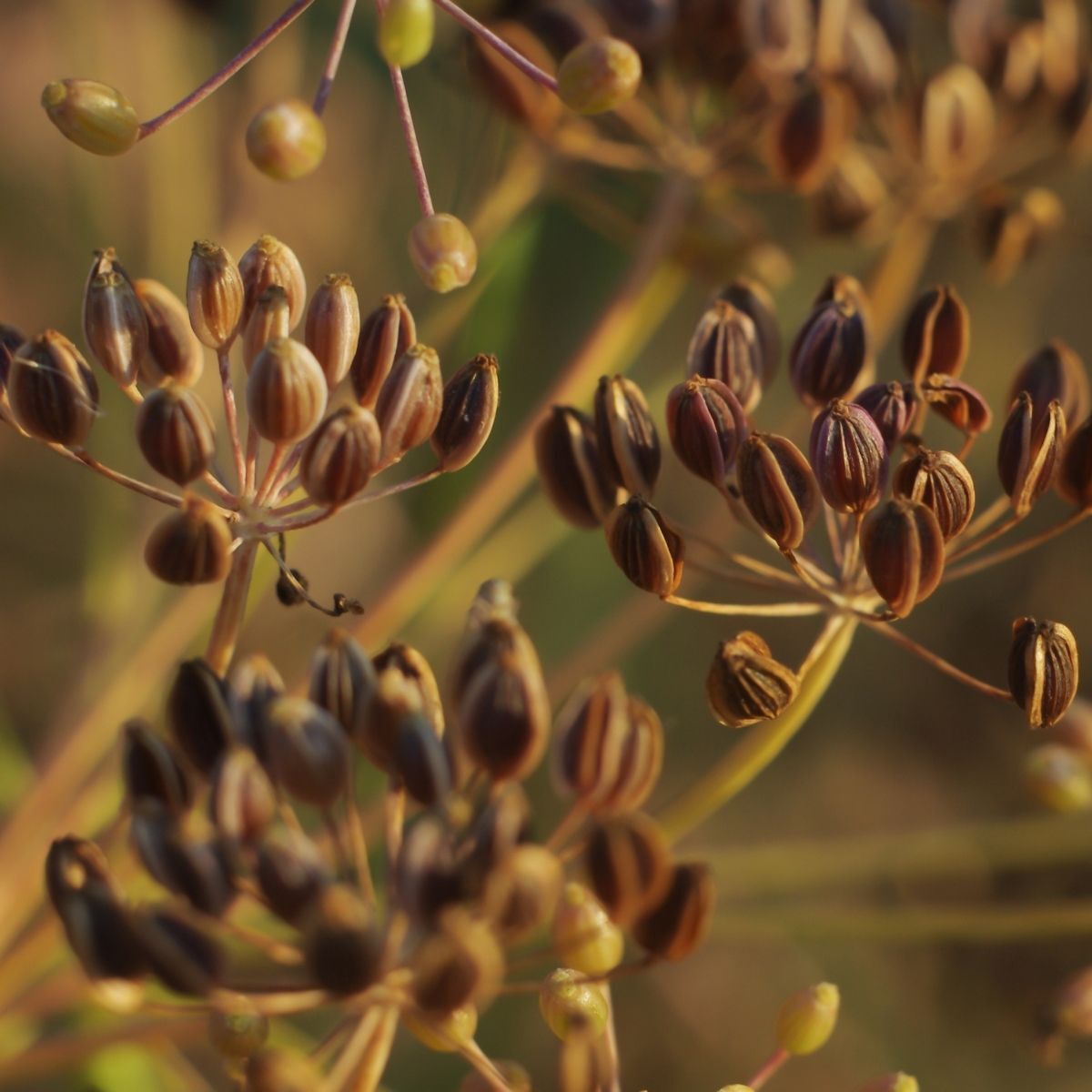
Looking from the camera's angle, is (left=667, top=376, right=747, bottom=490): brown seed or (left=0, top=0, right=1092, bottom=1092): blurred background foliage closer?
(left=667, top=376, right=747, bottom=490): brown seed

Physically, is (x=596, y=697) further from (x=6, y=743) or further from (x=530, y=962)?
(x=6, y=743)

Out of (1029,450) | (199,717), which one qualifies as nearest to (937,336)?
(1029,450)

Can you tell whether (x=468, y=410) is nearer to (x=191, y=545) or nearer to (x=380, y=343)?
(x=380, y=343)

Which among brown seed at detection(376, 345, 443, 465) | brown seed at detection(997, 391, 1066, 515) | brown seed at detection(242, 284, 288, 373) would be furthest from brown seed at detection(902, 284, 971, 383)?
brown seed at detection(242, 284, 288, 373)

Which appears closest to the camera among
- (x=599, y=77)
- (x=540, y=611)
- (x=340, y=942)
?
(x=340, y=942)

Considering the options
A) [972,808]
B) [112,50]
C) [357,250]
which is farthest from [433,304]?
[972,808]

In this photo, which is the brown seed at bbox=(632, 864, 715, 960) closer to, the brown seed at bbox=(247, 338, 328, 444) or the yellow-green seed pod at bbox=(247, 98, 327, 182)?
the brown seed at bbox=(247, 338, 328, 444)
